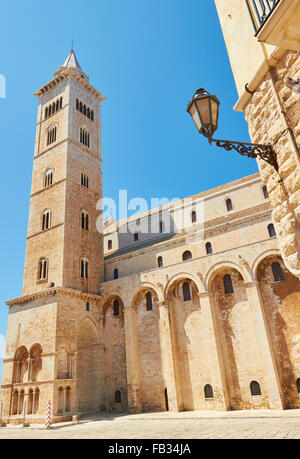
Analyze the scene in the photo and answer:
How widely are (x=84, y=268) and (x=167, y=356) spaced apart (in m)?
8.72

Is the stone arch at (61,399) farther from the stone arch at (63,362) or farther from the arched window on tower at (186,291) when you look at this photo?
the arched window on tower at (186,291)

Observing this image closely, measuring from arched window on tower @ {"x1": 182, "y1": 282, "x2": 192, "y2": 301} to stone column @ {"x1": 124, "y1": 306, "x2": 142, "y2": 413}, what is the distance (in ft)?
12.3

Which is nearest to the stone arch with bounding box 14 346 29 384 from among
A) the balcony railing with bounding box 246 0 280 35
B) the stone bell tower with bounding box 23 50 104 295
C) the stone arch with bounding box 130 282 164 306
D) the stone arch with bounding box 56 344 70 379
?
the stone arch with bounding box 56 344 70 379

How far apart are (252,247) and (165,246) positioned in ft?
22.1

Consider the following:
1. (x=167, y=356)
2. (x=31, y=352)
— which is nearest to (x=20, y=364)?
(x=31, y=352)

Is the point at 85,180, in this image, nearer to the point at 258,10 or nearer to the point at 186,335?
the point at 186,335

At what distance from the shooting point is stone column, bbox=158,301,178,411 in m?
18.1

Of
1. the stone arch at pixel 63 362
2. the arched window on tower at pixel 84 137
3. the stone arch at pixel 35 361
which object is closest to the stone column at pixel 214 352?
the stone arch at pixel 63 362

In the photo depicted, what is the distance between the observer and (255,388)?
16469 mm

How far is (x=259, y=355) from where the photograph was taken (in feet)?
54.1

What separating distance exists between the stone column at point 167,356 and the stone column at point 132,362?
181 centimetres

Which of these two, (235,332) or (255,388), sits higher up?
(235,332)
